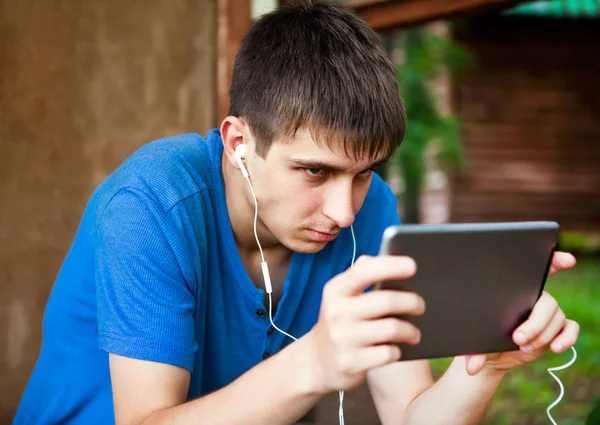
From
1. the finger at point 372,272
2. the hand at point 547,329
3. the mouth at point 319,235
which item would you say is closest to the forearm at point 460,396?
the hand at point 547,329

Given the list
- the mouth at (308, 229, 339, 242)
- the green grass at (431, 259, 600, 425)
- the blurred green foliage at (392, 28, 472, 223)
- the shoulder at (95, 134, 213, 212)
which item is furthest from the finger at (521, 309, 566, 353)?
the blurred green foliage at (392, 28, 472, 223)

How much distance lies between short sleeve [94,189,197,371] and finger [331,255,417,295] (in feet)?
1.83

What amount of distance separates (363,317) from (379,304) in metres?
0.03

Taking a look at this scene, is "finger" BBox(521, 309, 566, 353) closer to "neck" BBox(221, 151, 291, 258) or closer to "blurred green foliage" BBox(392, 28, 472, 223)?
"neck" BBox(221, 151, 291, 258)

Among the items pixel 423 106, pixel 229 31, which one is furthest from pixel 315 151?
pixel 423 106

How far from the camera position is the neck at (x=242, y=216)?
6.27ft

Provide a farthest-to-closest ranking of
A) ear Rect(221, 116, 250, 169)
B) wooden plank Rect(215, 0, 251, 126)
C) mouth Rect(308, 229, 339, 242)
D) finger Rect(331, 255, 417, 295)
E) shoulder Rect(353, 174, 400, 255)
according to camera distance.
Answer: wooden plank Rect(215, 0, 251, 126) → shoulder Rect(353, 174, 400, 255) → ear Rect(221, 116, 250, 169) → mouth Rect(308, 229, 339, 242) → finger Rect(331, 255, 417, 295)

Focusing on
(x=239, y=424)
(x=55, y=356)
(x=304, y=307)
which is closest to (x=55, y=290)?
(x=55, y=356)

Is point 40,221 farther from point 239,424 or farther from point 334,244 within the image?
point 239,424

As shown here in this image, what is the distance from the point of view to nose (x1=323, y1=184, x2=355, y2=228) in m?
1.66

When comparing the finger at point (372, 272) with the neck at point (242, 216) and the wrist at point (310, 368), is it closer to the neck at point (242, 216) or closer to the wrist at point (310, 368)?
the wrist at point (310, 368)

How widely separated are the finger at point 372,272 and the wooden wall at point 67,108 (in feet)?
5.92

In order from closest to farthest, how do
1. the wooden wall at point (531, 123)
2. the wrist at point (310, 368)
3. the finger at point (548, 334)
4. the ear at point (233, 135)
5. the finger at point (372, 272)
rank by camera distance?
1. the finger at point (372, 272)
2. the wrist at point (310, 368)
3. the finger at point (548, 334)
4. the ear at point (233, 135)
5. the wooden wall at point (531, 123)

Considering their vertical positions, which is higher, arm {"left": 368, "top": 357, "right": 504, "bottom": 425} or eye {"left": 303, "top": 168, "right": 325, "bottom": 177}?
eye {"left": 303, "top": 168, "right": 325, "bottom": 177}
